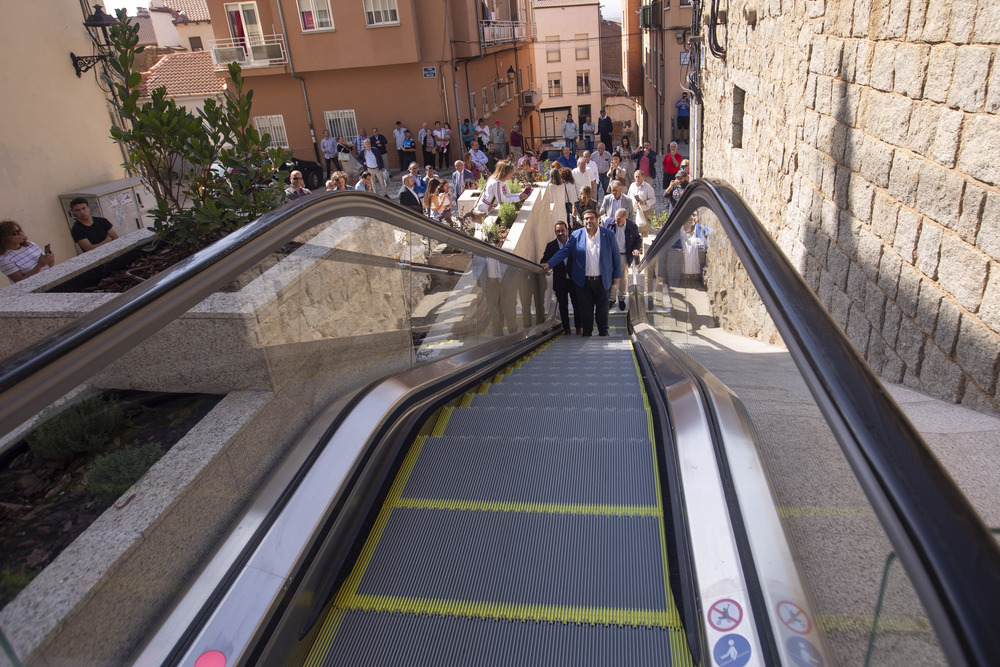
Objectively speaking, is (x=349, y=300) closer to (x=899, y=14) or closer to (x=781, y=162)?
(x=899, y=14)

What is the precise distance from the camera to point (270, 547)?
5.98 feet

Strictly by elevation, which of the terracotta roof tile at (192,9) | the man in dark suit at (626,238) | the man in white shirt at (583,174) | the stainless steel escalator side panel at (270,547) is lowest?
the man in dark suit at (626,238)

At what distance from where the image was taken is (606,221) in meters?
9.21

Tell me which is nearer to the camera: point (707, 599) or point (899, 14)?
point (707, 599)

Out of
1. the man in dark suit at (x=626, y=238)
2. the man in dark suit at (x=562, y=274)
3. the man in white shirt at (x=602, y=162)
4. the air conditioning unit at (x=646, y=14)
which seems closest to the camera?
the man in dark suit at (x=562, y=274)

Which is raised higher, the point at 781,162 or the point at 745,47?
the point at 745,47

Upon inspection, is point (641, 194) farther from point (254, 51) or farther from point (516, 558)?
point (254, 51)

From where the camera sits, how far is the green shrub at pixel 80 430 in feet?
5.76

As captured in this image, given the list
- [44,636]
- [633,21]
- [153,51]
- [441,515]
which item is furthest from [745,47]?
[153,51]

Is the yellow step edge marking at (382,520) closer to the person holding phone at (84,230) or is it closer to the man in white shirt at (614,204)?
the person holding phone at (84,230)

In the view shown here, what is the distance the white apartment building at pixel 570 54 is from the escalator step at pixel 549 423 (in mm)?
45213

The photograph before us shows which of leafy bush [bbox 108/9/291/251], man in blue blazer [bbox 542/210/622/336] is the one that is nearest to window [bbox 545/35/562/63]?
man in blue blazer [bbox 542/210/622/336]

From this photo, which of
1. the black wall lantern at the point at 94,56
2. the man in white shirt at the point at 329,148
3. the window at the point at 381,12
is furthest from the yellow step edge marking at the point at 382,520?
the window at the point at 381,12

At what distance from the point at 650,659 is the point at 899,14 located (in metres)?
3.35
